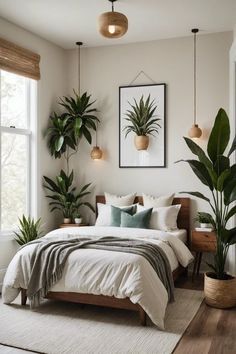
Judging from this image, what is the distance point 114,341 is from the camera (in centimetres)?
313

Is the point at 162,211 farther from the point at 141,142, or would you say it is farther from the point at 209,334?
the point at 209,334

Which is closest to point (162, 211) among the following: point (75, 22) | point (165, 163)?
point (165, 163)

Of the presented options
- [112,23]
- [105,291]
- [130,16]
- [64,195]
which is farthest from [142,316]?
[130,16]

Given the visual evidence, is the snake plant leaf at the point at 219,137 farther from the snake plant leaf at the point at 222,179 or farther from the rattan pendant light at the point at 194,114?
the rattan pendant light at the point at 194,114

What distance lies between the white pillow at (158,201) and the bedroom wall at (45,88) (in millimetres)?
1494

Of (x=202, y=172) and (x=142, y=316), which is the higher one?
(x=202, y=172)

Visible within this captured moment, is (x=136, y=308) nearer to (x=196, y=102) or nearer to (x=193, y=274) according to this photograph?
(x=193, y=274)

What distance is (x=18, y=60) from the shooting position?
16.4 feet

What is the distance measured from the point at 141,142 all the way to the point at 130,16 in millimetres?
1676

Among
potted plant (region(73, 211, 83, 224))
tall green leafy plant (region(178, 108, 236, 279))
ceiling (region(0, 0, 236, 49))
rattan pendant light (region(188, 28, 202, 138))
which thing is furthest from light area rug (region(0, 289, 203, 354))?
ceiling (region(0, 0, 236, 49))

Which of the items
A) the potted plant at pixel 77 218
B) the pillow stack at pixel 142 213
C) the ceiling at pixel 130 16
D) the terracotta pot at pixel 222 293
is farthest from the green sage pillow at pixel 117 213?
the ceiling at pixel 130 16

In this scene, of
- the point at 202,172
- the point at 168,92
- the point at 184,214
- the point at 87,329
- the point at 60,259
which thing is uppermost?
the point at 168,92

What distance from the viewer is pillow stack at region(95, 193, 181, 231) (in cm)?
494

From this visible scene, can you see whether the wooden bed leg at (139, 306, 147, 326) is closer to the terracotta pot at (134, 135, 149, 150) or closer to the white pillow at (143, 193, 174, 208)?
the white pillow at (143, 193, 174, 208)
